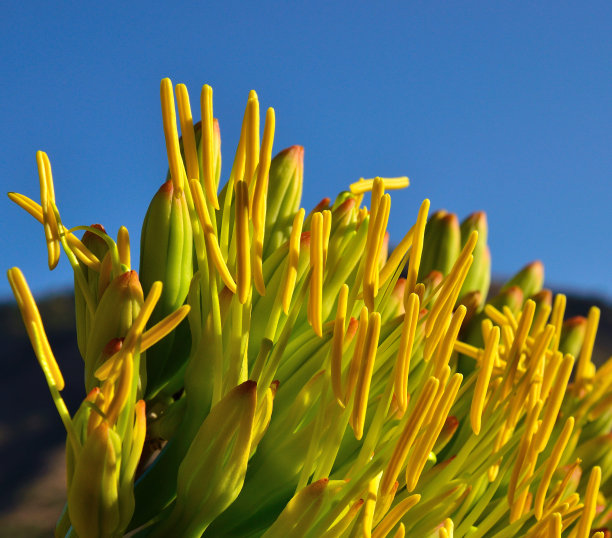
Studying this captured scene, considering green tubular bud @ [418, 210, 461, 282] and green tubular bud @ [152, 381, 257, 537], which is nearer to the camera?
green tubular bud @ [152, 381, 257, 537]

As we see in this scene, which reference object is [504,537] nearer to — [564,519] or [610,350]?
[564,519]

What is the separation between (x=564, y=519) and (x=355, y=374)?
29 centimetres

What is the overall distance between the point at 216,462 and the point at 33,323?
0.56 feet

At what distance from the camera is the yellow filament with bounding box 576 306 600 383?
832 mm

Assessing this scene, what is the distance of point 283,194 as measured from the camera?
0.74m

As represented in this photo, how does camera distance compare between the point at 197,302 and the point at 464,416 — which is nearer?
the point at 197,302

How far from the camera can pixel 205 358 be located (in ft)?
2.01

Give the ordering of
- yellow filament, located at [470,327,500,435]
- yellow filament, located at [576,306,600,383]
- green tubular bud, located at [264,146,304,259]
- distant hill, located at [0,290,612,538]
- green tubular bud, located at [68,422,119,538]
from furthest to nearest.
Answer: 1. distant hill, located at [0,290,612,538]
2. yellow filament, located at [576,306,600,383]
3. green tubular bud, located at [264,146,304,259]
4. yellow filament, located at [470,327,500,435]
5. green tubular bud, located at [68,422,119,538]

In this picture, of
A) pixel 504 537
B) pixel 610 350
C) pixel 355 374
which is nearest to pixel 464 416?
pixel 504 537

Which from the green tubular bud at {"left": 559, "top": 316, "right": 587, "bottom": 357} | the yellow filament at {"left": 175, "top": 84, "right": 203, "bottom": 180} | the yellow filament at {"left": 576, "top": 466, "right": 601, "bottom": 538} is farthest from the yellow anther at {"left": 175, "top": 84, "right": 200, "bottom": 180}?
the green tubular bud at {"left": 559, "top": 316, "right": 587, "bottom": 357}

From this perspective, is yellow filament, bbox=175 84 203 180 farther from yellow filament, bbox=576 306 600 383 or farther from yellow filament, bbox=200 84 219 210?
yellow filament, bbox=576 306 600 383

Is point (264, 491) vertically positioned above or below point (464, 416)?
below

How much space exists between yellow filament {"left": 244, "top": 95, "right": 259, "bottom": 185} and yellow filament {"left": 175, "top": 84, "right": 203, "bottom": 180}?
0.05 m

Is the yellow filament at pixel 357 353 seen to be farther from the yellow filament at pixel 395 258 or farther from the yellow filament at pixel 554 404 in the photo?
the yellow filament at pixel 554 404
